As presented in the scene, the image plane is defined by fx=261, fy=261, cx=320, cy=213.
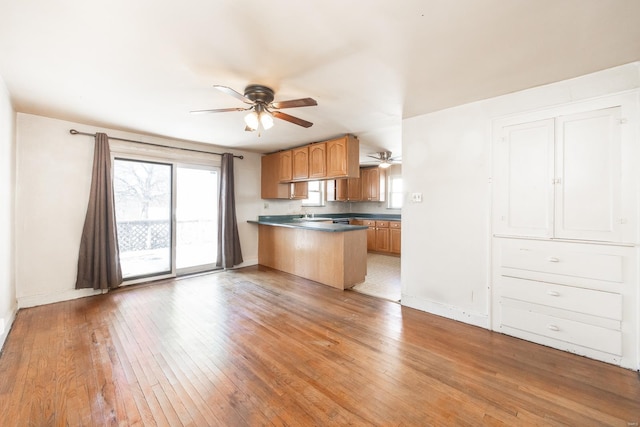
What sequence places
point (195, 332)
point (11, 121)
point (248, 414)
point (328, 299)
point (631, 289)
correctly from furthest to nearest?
point (328, 299) → point (11, 121) → point (195, 332) → point (631, 289) → point (248, 414)

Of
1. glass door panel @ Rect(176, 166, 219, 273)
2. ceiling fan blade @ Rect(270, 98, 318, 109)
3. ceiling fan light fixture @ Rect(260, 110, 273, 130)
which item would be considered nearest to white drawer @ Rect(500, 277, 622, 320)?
ceiling fan blade @ Rect(270, 98, 318, 109)

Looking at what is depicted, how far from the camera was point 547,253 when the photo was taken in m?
2.41

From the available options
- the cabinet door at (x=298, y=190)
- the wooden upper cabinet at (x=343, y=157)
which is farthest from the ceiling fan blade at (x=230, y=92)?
the cabinet door at (x=298, y=190)

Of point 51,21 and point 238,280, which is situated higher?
point 51,21

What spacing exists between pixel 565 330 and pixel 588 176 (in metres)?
1.36

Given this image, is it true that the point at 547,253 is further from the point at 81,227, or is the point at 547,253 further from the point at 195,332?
the point at 81,227

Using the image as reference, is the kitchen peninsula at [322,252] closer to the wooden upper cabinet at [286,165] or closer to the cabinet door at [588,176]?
the wooden upper cabinet at [286,165]

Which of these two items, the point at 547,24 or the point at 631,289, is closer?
the point at 547,24

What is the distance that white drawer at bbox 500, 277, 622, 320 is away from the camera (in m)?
2.12

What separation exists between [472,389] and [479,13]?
2399 mm

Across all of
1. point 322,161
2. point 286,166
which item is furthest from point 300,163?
point 322,161

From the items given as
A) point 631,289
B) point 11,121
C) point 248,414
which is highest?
→ point 11,121

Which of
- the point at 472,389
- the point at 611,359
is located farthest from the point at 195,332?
the point at 611,359

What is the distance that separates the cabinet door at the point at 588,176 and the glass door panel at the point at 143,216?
5.25m
